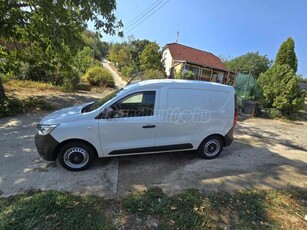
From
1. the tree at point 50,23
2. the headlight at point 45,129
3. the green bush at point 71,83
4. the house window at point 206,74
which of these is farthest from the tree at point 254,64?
the headlight at point 45,129

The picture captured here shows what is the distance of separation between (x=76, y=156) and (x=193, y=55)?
31.1 metres

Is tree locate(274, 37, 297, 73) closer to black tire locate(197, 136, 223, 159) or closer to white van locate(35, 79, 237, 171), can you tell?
black tire locate(197, 136, 223, 159)

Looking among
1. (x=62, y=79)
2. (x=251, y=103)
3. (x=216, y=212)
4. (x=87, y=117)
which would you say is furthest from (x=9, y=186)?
(x=62, y=79)

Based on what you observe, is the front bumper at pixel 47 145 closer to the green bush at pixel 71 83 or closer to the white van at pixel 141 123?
the white van at pixel 141 123

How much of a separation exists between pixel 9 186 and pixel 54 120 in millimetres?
1316

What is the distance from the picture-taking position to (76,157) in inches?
159

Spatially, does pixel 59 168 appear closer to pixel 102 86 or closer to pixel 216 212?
pixel 216 212

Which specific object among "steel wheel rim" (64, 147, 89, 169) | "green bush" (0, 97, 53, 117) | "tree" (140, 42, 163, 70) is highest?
"tree" (140, 42, 163, 70)

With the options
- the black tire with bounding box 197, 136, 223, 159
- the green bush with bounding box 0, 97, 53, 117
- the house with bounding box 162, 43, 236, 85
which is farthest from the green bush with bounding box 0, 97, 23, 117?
the house with bounding box 162, 43, 236, 85

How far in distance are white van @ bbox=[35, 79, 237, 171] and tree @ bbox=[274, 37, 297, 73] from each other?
65.8ft

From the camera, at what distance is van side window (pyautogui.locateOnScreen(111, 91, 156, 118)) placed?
4.08m

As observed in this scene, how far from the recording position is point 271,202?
11.1 feet

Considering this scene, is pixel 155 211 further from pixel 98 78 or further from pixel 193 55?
pixel 193 55

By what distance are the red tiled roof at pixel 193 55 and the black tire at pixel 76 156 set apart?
26849mm
